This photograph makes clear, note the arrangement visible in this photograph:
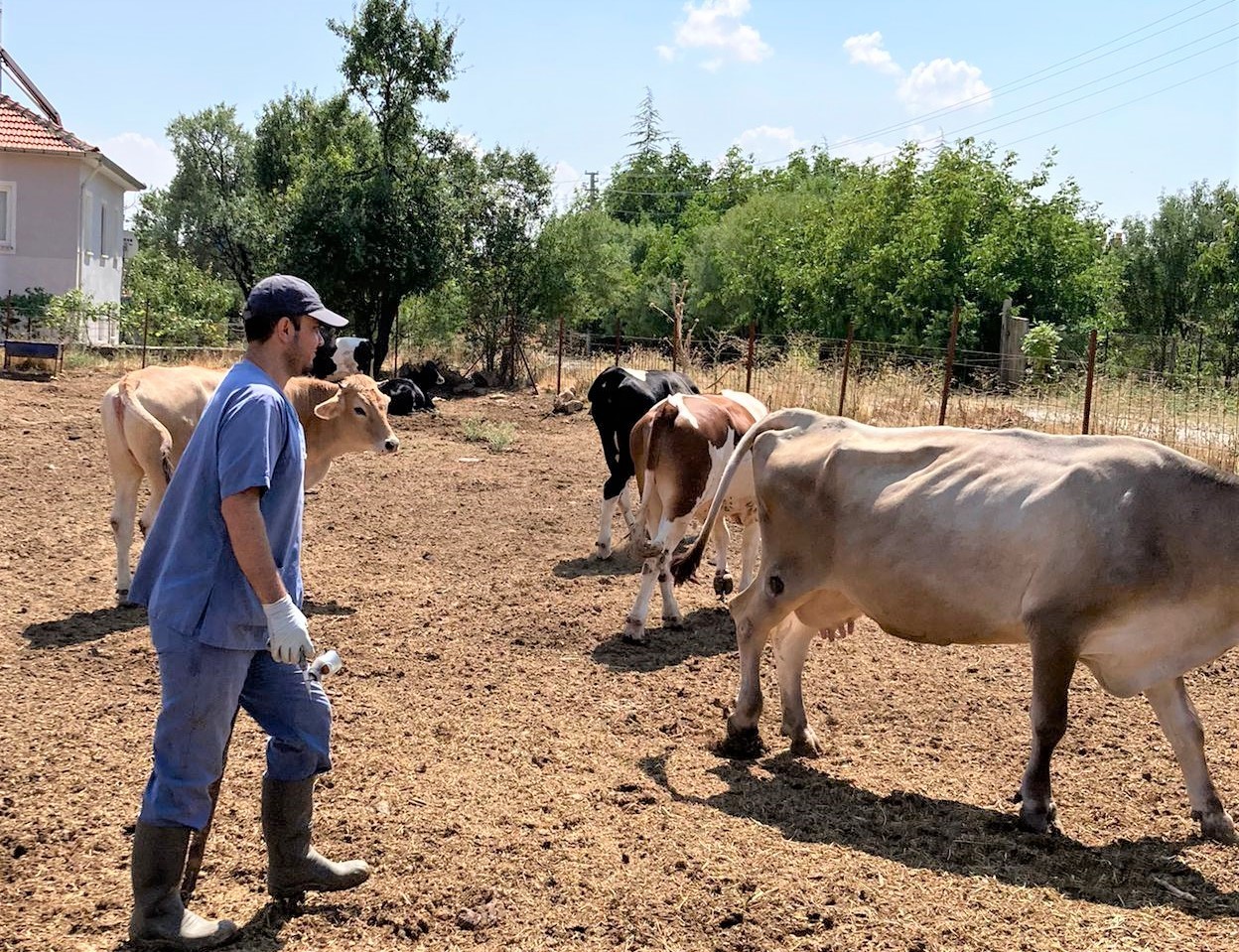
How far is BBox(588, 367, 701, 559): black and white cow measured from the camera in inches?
421

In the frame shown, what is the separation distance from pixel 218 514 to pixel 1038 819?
12.3 ft

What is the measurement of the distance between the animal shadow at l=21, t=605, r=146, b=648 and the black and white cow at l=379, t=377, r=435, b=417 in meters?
13.4

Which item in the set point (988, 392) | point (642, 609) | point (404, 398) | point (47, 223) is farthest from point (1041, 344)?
point (47, 223)

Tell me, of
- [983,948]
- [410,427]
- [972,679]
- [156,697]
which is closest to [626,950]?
[983,948]

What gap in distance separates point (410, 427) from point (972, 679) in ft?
46.1

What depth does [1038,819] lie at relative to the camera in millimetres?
5066

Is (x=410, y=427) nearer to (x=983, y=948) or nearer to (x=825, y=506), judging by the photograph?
(x=825, y=506)

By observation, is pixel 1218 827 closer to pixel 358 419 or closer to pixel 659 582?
pixel 659 582

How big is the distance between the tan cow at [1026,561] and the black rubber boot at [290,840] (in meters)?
2.56

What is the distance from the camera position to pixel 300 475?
3895 millimetres

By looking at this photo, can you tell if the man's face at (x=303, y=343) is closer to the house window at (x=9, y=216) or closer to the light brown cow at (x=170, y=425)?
the light brown cow at (x=170, y=425)

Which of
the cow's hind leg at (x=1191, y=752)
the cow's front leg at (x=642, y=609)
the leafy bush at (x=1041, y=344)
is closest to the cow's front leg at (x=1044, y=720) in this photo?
the cow's hind leg at (x=1191, y=752)

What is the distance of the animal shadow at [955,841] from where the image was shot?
14.7 feet

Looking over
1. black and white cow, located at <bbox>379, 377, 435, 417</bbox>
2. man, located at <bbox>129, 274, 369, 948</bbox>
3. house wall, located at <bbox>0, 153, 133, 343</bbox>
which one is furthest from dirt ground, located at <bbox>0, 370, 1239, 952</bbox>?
house wall, located at <bbox>0, 153, 133, 343</bbox>
